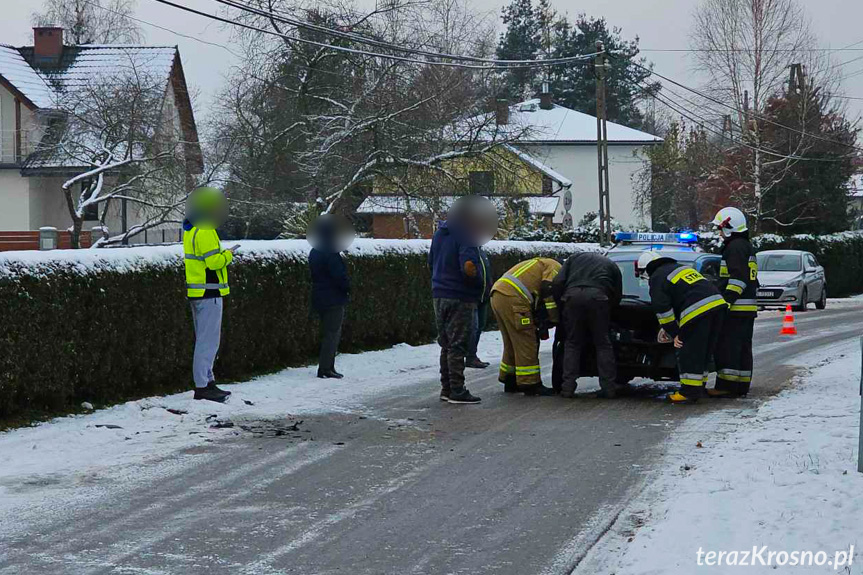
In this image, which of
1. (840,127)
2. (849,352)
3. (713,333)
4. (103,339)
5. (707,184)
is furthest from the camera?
(707,184)

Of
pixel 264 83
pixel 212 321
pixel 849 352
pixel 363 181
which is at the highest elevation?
pixel 264 83

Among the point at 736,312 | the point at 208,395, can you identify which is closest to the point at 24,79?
the point at 208,395

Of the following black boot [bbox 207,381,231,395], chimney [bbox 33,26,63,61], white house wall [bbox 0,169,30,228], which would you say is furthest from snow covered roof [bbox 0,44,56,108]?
black boot [bbox 207,381,231,395]

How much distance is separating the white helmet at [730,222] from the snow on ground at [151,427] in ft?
11.6

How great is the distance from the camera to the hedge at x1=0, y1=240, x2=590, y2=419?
9531 mm

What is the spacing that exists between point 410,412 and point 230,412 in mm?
1709

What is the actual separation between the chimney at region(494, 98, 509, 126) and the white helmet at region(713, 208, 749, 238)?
2152cm

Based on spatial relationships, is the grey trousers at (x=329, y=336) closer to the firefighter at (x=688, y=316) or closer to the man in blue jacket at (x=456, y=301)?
the man in blue jacket at (x=456, y=301)

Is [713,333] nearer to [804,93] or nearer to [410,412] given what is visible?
[410,412]

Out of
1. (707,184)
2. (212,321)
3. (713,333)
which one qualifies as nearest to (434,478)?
(212,321)

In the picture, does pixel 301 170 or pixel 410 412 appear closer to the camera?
pixel 410 412

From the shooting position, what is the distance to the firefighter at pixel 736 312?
11742 millimetres

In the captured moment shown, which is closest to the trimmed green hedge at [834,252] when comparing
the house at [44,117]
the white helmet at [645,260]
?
the house at [44,117]

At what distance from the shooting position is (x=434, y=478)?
781 centimetres
